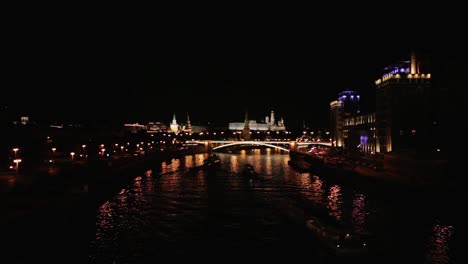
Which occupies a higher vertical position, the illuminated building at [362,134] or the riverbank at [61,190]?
the illuminated building at [362,134]

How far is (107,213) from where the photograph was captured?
30.6m

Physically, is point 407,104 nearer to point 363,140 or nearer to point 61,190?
point 363,140

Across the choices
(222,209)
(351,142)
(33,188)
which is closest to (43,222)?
(33,188)

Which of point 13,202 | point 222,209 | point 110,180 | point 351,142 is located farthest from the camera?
point 351,142

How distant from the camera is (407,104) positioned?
2466 inches

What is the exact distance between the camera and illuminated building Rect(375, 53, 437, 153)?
6122cm

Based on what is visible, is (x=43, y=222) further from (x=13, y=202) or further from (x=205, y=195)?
(x=205, y=195)

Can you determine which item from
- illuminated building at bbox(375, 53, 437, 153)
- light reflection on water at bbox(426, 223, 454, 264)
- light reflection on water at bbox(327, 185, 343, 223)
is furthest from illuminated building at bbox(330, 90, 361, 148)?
light reflection on water at bbox(426, 223, 454, 264)

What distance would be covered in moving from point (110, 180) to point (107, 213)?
12988 mm

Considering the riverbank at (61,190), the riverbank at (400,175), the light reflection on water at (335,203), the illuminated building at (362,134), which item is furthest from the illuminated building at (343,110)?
the riverbank at (61,190)

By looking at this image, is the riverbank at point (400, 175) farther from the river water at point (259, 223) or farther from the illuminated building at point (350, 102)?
the illuminated building at point (350, 102)

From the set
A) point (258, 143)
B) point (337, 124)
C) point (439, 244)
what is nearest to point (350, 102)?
point (337, 124)

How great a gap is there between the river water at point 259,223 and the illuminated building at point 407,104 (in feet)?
64.9

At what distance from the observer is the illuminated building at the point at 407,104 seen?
61.2 metres
